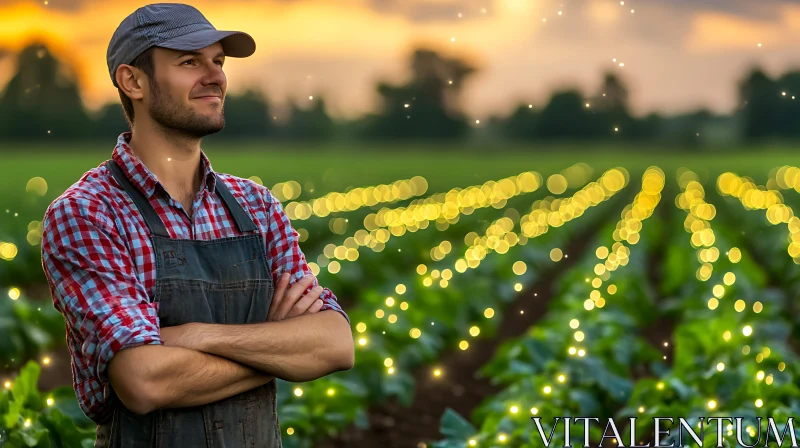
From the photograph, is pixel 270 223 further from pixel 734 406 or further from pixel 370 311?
pixel 370 311

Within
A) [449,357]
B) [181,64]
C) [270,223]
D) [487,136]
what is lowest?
[449,357]

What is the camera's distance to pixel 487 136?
279 feet

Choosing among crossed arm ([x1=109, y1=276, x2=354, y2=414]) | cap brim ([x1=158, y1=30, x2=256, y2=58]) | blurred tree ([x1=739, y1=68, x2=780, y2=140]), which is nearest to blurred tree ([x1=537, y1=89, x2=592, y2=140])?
blurred tree ([x1=739, y1=68, x2=780, y2=140])

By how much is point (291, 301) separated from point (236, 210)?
11.7 inches

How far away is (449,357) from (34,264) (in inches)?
247

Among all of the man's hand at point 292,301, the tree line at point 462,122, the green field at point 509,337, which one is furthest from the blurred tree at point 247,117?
the man's hand at point 292,301

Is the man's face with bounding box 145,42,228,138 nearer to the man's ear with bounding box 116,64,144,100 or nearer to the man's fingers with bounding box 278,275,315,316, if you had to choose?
the man's ear with bounding box 116,64,144,100

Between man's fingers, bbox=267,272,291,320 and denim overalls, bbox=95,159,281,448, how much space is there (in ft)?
0.06

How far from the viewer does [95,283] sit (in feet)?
7.68

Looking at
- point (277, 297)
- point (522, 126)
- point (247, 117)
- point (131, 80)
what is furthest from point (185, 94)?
point (522, 126)

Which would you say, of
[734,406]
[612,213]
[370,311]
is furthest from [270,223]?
[612,213]

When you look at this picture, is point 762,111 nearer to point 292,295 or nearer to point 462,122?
point 462,122

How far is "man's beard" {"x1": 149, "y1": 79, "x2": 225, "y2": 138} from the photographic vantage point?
8.23 feet

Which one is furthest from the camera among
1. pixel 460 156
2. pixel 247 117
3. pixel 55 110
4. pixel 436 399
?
pixel 460 156
